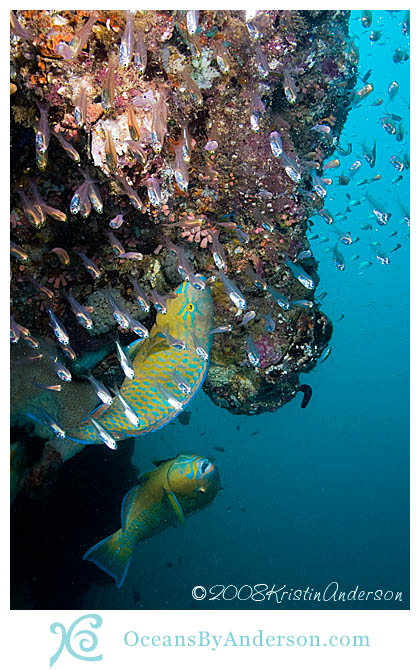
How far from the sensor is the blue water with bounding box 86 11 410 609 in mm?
20797

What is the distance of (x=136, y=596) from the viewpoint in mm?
10438

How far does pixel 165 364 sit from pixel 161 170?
1840 millimetres

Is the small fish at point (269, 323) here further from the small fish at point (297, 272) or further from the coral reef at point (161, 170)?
the small fish at point (297, 272)

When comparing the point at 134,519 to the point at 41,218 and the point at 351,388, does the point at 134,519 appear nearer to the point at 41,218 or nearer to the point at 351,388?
the point at 41,218

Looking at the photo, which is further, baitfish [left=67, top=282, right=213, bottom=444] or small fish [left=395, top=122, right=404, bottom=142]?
small fish [left=395, top=122, right=404, bottom=142]

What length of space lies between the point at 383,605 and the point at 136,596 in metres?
25.4

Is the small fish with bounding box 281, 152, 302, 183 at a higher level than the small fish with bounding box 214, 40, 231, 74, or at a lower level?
lower

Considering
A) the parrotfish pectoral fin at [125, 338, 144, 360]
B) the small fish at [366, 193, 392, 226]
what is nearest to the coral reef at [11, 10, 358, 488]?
the parrotfish pectoral fin at [125, 338, 144, 360]

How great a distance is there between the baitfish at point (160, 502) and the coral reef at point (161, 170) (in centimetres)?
129

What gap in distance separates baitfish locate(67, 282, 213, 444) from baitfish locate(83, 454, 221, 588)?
1077mm

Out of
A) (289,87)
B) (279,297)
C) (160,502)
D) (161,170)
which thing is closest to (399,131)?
(289,87)

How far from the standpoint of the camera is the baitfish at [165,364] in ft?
12.6

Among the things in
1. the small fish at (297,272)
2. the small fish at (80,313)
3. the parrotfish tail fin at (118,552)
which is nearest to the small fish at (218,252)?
the small fish at (297,272)
